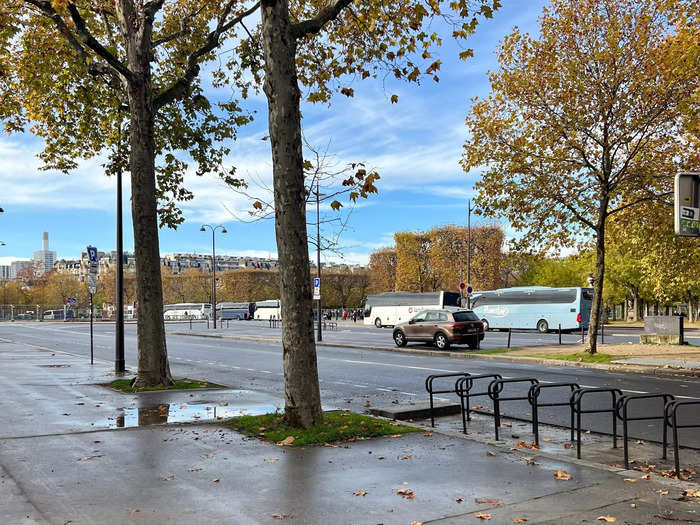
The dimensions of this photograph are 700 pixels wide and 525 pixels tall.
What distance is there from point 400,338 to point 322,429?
22.5m

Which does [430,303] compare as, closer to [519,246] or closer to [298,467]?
[519,246]

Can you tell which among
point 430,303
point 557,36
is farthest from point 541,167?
point 430,303

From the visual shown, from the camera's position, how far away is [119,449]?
26.6ft

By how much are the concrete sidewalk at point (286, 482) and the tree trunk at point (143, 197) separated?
4.39 meters

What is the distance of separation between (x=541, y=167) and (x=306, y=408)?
15.7 metres

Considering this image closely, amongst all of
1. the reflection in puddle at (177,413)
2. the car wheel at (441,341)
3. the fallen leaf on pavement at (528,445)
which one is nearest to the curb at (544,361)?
the car wheel at (441,341)

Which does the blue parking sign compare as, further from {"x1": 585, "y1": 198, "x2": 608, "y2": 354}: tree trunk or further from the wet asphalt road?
Answer: {"x1": 585, "y1": 198, "x2": 608, "y2": 354}: tree trunk

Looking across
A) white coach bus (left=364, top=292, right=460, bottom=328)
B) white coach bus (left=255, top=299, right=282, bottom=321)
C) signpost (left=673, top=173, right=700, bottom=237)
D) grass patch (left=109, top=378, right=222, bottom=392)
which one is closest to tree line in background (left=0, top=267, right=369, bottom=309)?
white coach bus (left=255, top=299, right=282, bottom=321)

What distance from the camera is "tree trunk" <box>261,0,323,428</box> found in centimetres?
894

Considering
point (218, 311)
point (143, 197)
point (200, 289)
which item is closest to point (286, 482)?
point (143, 197)

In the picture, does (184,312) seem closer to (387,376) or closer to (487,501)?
(387,376)

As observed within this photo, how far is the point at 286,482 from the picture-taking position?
6.54m

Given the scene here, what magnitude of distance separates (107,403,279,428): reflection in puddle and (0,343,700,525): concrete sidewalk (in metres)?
0.26

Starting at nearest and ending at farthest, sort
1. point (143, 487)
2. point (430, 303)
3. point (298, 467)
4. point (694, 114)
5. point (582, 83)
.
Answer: point (143, 487)
point (298, 467)
point (694, 114)
point (582, 83)
point (430, 303)
